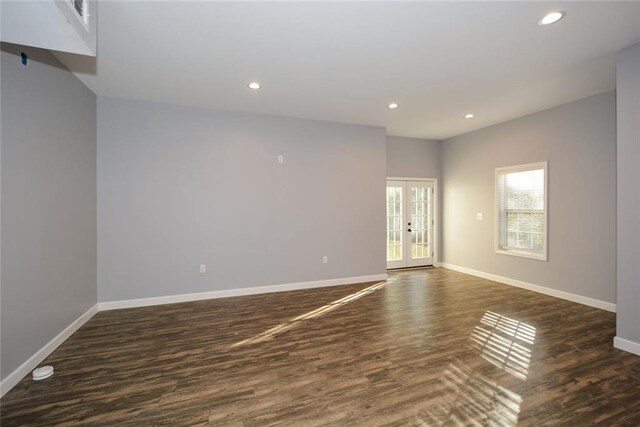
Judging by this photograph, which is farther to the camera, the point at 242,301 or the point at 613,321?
the point at 242,301

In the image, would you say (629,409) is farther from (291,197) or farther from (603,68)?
(291,197)

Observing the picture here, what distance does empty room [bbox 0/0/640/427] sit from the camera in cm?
216

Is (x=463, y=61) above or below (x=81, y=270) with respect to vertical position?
above

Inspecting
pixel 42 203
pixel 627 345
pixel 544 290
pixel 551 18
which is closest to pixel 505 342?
pixel 627 345

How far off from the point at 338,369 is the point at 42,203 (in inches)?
122

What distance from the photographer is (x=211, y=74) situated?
3293 millimetres

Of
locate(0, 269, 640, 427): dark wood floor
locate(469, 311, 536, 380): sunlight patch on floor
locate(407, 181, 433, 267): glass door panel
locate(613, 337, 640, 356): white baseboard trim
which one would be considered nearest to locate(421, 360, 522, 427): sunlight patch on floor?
locate(0, 269, 640, 427): dark wood floor

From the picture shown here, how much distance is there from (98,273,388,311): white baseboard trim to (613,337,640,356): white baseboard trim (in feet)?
10.5

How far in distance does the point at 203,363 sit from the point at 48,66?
3.20 metres

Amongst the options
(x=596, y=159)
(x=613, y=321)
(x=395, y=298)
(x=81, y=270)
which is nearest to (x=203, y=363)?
(x=81, y=270)

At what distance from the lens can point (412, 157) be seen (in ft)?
21.4

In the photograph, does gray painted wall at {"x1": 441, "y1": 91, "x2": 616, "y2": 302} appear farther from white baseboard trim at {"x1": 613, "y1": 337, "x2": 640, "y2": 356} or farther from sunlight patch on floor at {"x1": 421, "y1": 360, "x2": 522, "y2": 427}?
sunlight patch on floor at {"x1": 421, "y1": 360, "x2": 522, "y2": 427}

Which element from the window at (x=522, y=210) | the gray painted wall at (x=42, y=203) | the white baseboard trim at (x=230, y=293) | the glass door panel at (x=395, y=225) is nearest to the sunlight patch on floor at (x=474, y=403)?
the white baseboard trim at (x=230, y=293)

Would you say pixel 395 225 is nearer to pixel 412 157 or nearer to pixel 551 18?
pixel 412 157
